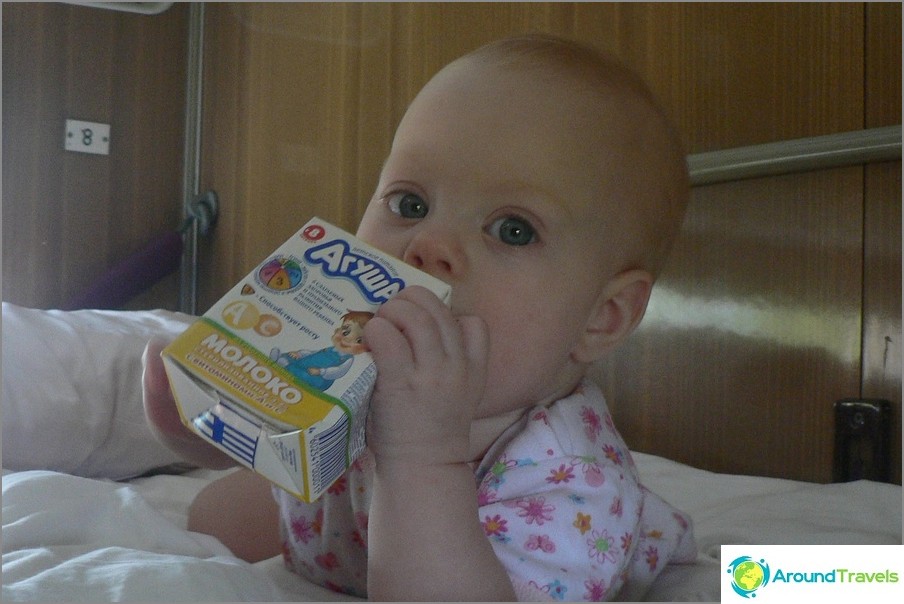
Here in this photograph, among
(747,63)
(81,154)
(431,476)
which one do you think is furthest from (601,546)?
(81,154)

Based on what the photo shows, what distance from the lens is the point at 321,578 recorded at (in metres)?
0.65

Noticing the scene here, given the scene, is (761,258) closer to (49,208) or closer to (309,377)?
(309,377)

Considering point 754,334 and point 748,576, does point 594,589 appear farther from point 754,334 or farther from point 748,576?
point 754,334

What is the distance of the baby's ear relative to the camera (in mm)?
669

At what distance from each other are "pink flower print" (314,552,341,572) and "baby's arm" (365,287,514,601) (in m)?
0.14

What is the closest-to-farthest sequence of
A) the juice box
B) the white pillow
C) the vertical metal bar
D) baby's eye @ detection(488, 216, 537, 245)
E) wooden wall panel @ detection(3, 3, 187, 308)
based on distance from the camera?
the juice box
baby's eye @ detection(488, 216, 537, 245)
the white pillow
wooden wall panel @ detection(3, 3, 187, 308)
the vertical metal bar

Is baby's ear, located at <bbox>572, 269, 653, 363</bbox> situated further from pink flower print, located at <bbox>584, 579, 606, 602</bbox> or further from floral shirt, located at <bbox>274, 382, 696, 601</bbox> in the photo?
pink flower print, located at <bbox>584, 579, 606, 602</bbox>

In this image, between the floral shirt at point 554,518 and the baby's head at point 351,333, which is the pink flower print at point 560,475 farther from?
the baby's head at point 351,333

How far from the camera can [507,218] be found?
0.60 meters

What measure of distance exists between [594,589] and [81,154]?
1.80 metres

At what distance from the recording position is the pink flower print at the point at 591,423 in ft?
2.03

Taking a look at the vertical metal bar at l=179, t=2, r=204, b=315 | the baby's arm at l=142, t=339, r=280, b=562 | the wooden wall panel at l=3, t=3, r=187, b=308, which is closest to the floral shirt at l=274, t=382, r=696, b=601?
the baby's arm at l=142, t=339, r=280, b=562

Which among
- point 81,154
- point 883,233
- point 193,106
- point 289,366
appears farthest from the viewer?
point 193,106

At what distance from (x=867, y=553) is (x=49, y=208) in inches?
74.6
